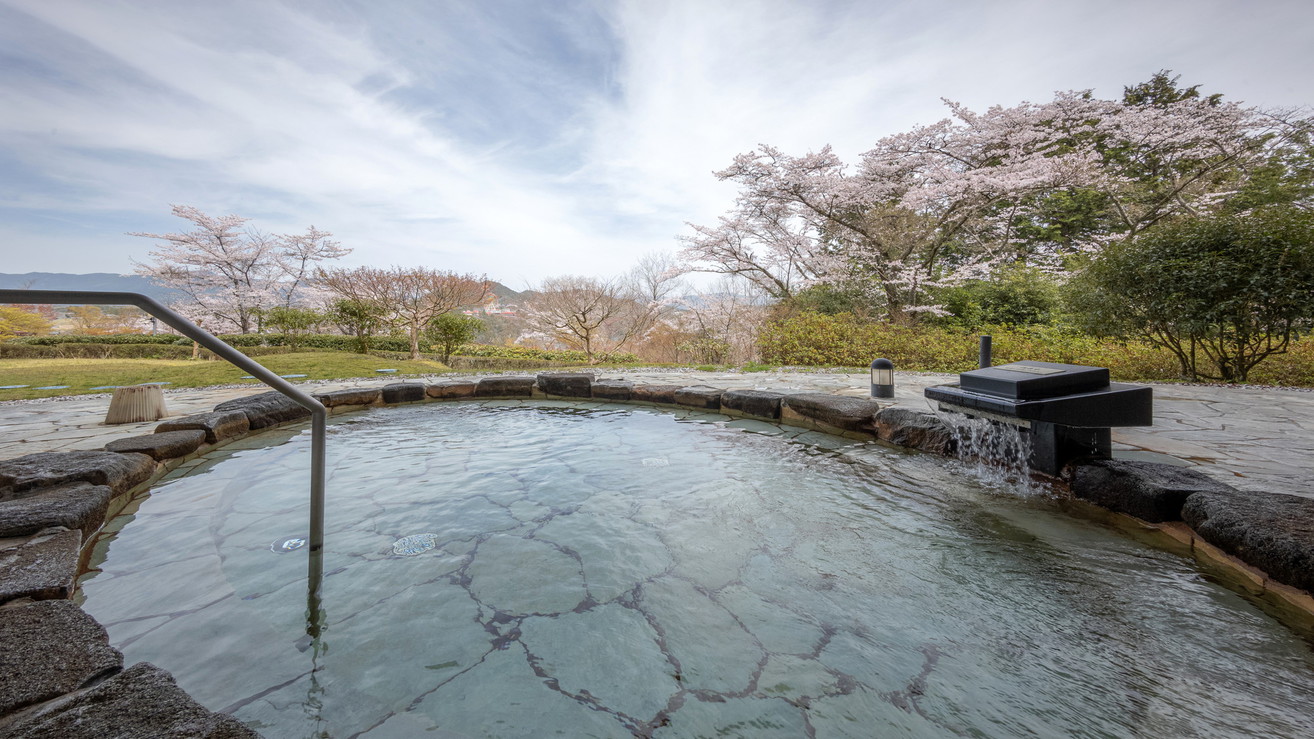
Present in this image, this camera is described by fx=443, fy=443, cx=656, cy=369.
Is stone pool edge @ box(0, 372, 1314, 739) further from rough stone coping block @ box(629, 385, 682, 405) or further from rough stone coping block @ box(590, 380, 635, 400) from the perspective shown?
rough stone coping block @ box(590, 380, 635, 400)

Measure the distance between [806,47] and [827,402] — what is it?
792 cm

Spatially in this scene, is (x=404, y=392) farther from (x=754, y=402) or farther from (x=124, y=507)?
(x=754, y=402)

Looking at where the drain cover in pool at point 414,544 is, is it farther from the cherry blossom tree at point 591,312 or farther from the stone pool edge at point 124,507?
the cherry blossom tree at point 591,312

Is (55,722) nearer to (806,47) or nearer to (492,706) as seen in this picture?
(492,706)

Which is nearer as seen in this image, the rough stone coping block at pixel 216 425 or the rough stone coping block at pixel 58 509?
the rough stone coping block at pixel 58 509

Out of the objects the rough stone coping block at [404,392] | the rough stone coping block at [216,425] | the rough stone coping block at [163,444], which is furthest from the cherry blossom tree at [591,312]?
the rough stone coping block at [163,444]

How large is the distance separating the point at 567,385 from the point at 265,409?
3082mm

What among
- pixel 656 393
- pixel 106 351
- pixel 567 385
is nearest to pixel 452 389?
pixel 567 385

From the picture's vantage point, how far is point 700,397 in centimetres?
515

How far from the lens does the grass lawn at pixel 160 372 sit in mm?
7051

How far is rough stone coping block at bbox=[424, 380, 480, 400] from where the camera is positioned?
589 cm

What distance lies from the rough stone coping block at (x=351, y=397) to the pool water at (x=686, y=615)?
242cm

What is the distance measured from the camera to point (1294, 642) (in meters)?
1.35

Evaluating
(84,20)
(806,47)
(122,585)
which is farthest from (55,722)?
(84,20)
